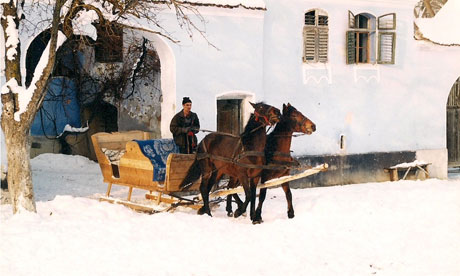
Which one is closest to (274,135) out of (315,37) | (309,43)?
(309,43)

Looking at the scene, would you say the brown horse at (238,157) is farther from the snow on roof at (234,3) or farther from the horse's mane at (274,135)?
the snow on roof at (234,3)

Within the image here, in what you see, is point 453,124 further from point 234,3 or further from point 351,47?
point 234,3

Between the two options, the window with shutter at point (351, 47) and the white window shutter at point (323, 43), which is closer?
the white window shutter at point (323, 43)

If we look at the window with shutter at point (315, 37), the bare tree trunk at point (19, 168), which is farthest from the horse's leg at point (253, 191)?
the window with shutter at point (315, 37)

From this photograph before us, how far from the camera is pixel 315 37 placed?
17.5 metres

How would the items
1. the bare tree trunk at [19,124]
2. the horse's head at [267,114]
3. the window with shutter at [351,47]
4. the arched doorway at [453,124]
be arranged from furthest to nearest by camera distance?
the arched doorway at [453,124]
the window with shutter at [351,47]
the horse's head at [267,114]
the bare tree trunk at [19,124]

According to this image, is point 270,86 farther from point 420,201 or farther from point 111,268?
point 111,268

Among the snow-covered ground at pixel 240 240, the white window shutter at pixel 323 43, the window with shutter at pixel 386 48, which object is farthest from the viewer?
the window with shutter at pixel 386 48

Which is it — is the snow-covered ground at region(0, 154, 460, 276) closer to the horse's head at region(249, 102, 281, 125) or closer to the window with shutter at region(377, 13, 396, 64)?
the horse's head at region(249, 102, 281, 125)

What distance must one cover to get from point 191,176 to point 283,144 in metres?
1.57

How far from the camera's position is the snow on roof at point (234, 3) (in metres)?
15.1

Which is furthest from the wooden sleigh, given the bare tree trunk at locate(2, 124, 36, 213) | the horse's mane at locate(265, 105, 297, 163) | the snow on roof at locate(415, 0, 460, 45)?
the snow on roof at locate(415, 0, 460, 45)

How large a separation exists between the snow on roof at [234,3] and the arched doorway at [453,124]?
8085 mm

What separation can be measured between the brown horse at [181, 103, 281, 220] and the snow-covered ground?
0.66 m
